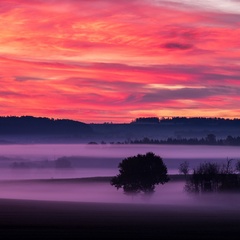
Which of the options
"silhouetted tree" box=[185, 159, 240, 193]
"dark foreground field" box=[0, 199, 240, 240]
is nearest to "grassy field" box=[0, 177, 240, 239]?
"dark foreground field" box=[0, 199, 240, 240]

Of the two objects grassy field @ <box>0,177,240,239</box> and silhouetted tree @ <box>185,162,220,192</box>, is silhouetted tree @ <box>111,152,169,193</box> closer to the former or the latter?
silhouetted tree @ <box>185,162,220,192</box>

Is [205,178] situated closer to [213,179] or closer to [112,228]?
[213,179]

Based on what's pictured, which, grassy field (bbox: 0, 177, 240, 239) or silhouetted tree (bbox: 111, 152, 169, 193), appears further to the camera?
silhouetted tree (bbox: 111, 152, 169, 193)

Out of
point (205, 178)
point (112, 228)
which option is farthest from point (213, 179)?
point (112, 228)

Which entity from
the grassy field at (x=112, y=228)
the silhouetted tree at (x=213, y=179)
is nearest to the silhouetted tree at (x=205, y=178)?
the silhouetted tree at (x=213, y=179)

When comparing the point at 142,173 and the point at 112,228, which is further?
the point at 142,173

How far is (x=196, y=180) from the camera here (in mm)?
132875

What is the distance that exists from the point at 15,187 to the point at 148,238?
447ft

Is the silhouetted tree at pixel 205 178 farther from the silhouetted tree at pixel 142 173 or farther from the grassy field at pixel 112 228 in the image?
the grassy field at pixel 112 228

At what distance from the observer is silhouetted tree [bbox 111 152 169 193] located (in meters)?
133

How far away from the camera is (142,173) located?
133 meters

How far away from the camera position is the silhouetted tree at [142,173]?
133 metres

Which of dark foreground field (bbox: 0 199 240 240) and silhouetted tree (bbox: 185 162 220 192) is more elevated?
silhouetted tree (bbox: 185 162 220 192)

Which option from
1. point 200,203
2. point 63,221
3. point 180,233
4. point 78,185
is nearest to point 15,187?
point 78,185
